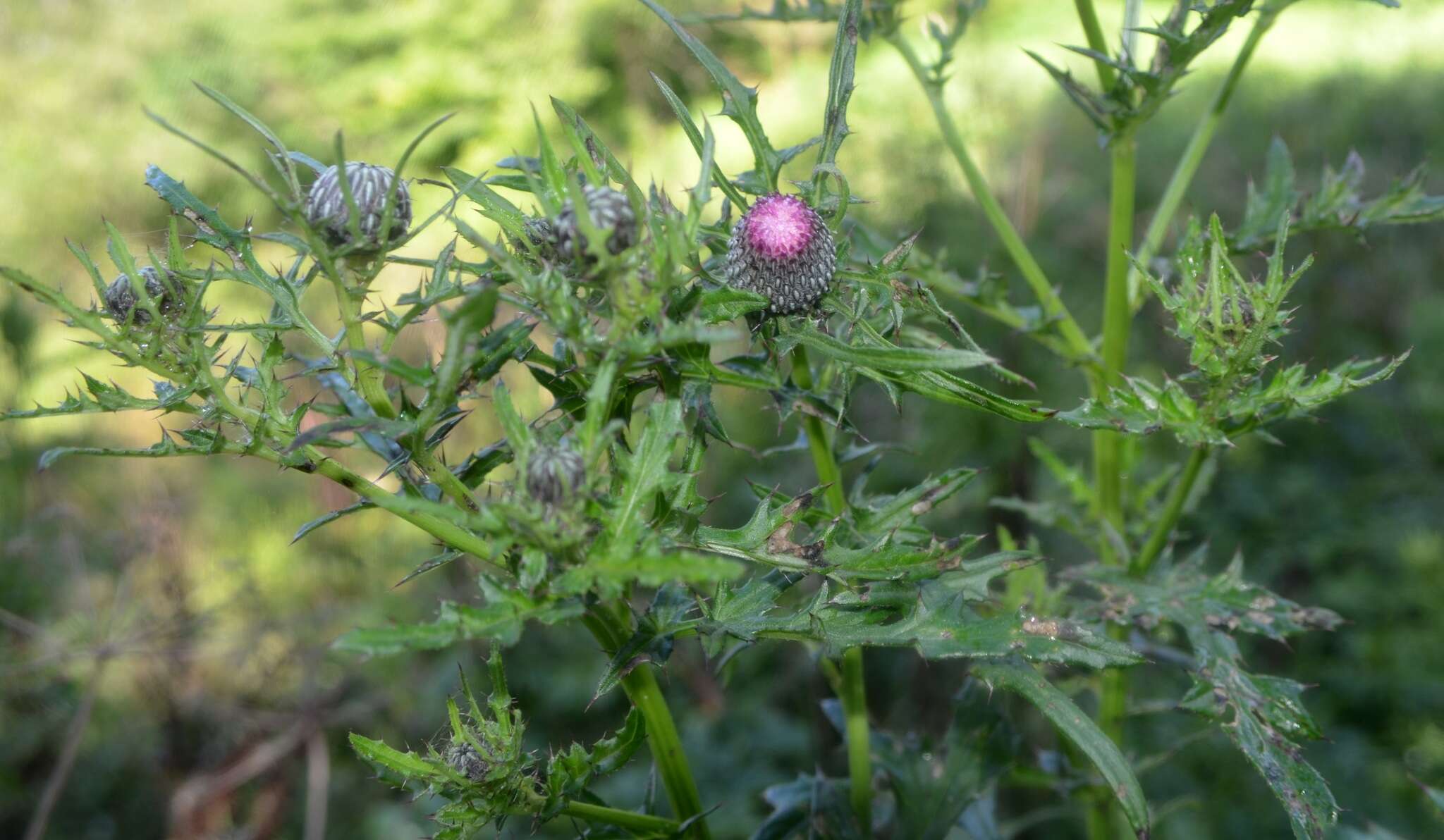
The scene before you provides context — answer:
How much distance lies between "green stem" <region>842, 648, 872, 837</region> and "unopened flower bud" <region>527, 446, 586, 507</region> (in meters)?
0.66

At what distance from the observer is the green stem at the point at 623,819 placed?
47.2 inches

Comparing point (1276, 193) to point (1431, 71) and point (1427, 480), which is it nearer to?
point (1427, 480)

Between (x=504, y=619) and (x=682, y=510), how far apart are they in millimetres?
243

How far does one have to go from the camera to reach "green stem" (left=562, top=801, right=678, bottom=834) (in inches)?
47.2

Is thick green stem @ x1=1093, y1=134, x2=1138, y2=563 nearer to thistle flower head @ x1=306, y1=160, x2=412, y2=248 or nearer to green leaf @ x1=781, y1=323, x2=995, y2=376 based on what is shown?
green leaf @ x1=781, y1=323, x2=995, y2=376

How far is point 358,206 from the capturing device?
1.10m

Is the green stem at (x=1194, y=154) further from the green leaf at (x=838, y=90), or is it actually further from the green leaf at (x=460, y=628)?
the green leaf at (x=460, y=628)

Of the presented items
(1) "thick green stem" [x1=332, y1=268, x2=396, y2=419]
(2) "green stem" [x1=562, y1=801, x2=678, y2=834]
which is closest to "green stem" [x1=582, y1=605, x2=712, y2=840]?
(2) "green stem" [x1=562, y1=801, x2=678, y2=834]

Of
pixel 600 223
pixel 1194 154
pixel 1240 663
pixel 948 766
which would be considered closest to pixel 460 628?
pixel 600 223

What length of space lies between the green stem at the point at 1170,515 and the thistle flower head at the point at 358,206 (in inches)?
45.3

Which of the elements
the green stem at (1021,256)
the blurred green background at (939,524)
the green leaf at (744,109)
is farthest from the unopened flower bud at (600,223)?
the blurred green background at (939,524)

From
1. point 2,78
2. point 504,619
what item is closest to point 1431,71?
point 504,619

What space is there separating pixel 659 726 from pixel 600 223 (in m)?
0.61

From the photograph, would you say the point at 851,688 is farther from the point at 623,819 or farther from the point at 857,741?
the point at 623,819
